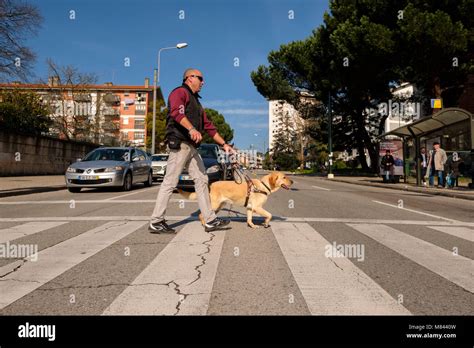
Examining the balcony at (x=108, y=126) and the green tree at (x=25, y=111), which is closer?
the green tree at (x=25, y=111)

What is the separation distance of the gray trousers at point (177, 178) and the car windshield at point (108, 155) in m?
8.33

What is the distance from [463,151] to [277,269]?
16532mm

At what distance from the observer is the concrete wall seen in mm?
17312

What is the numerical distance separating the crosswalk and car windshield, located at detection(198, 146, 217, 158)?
598 cm

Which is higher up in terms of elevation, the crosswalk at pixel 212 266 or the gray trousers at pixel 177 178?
the gray trousers at pixel 177 178

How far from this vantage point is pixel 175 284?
8.81 ft

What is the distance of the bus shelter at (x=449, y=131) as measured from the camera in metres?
14.1

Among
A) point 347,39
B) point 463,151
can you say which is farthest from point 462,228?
point 347,39

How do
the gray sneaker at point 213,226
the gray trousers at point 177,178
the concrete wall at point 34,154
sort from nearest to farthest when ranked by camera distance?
1. the gray trousers at point 177,178
2. the gray sneaker at point 213,226
3. the concrete wall at point 34,154

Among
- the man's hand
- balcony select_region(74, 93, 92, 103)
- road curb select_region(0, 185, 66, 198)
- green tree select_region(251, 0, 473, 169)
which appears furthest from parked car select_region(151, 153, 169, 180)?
balcony select_region(74, 93, 92, 103)

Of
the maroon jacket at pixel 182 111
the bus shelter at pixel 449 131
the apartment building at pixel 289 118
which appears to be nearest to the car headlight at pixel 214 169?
the maroon jacket at pixel 182 111

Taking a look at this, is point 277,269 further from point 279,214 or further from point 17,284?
point 279,214

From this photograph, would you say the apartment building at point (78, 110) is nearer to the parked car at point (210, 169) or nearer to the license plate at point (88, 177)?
the license plate at point (88, 177)
